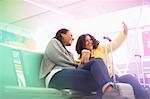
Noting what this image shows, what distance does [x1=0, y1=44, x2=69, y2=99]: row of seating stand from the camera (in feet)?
4.12

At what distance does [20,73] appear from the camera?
1.56 meters

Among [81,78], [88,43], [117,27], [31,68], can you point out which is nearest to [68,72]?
[81,78]

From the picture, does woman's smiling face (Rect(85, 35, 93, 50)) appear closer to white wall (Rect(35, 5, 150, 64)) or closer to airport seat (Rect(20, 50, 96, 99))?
airport seat (Rect(20, 50, 96, 99))

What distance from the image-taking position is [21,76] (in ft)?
5.13

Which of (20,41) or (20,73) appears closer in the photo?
(20,73)

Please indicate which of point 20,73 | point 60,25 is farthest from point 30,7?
point 20,73

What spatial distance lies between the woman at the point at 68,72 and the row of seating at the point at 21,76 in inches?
2.5

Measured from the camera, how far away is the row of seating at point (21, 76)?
1.25m

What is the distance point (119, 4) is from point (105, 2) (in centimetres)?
18

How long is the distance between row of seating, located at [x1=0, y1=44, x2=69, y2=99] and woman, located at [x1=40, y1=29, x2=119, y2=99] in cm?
6

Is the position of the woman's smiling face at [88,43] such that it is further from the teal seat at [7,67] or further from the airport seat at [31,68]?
the teal seat at [7,67]

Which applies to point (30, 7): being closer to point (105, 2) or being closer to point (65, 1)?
point (65, 1)

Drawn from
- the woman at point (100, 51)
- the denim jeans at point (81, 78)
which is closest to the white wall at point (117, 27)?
the woman at point (100, 51)

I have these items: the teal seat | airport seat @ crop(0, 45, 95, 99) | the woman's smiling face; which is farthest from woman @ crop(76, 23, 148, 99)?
the teal seat
